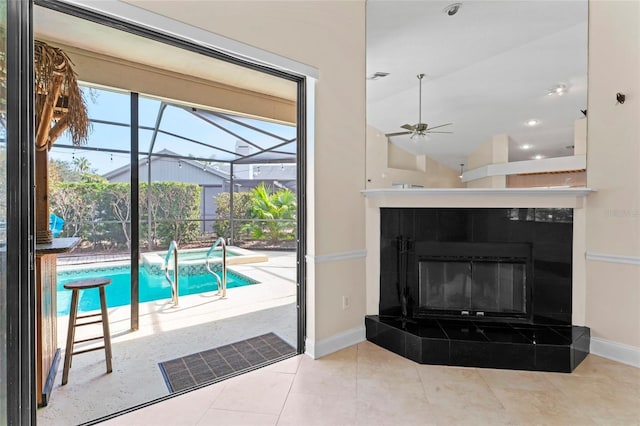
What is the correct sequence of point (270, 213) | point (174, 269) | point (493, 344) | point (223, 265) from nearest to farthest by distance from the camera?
point (493, 344) < point (174, 269) < point (223, 265) < point (270, 213)

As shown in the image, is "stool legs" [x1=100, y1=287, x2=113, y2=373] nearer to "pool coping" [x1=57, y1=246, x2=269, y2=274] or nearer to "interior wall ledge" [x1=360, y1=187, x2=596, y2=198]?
"pool coping" [x1=57, y1=246, x2=269, y2=274]

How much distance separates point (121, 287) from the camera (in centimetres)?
243

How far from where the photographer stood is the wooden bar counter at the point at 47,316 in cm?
171

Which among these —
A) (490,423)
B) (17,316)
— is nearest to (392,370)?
(490,423)

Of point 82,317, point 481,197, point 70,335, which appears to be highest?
point 481,197

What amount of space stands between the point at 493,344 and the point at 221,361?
2.13 metres

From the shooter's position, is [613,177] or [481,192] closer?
[613,177]

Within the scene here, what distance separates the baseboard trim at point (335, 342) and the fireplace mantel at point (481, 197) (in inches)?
46.3

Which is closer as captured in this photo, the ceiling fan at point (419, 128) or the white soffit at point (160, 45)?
the white soffit at point (160, 45)

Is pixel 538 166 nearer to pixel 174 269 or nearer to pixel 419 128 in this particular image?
pixel 419 128

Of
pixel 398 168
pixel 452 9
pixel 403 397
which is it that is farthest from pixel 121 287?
pixel 452 9

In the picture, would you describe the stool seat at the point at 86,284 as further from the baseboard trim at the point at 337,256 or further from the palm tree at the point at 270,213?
the baseboard trim at the point at 337,256

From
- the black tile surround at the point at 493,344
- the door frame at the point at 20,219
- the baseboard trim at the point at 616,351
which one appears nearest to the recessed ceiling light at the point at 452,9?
the black tile surround at the point at 493,344

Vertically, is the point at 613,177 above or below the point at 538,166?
below
